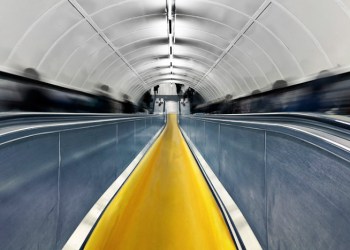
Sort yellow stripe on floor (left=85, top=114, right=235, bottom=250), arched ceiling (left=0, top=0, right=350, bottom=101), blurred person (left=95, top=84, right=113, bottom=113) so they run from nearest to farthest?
yellow stripe on floor (left=85, top=114, right=235, bottom=250) < arched ceiling (left=0, top=0, right=350, bottom=101) < blurred person (left=95, top=84, right=113, bottom=113)

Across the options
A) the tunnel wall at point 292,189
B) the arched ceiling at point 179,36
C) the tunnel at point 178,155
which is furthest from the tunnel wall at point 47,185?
the arched ceiling at point 179,36

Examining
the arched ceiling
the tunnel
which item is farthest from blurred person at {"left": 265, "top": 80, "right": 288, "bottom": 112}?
the arched ceiling

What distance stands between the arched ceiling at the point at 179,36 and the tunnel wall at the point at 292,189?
4.81 meters

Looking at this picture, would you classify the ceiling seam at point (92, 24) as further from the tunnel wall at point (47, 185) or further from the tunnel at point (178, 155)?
the tunnel wall at point (47, 185)

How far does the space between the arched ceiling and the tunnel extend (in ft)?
0.14

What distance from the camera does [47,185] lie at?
177cm

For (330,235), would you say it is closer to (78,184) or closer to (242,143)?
(242,143)

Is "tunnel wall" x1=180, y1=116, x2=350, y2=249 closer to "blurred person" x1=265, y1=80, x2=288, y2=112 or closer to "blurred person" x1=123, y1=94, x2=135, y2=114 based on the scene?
"blurred person" x1=265, y1=80, x2=288, y2=112

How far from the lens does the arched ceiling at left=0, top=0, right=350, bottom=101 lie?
20.7 feet

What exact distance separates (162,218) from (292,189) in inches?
71.8

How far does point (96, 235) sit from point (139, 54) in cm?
1241

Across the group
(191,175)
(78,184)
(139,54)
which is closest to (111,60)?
(139,54)

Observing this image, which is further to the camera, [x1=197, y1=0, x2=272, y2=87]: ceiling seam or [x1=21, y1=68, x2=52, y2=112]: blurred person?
[x1=21, y1=68, x2=52, y2=112]: blurred person

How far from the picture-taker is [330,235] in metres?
1.14
